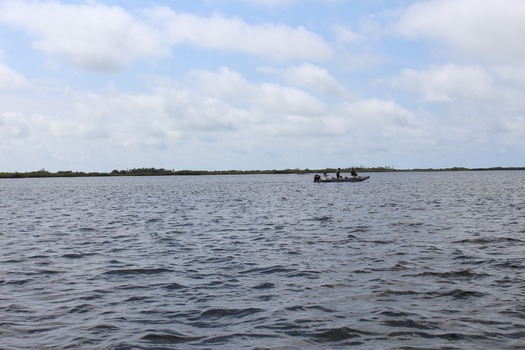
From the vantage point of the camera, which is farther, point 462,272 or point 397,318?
point 462,272

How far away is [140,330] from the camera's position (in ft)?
35.9

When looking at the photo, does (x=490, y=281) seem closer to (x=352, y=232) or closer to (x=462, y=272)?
(x=462, y=272)

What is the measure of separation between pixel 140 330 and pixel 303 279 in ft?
20.3

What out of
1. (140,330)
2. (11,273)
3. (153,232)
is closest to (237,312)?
(140,330)

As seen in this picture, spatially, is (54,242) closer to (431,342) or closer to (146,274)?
(146,274)

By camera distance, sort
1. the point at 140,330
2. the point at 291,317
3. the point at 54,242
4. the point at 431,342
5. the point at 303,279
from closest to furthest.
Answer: the point at 431,342, the point at 140,330, the point at 291,317, the point at 303,279, the point at 54,242

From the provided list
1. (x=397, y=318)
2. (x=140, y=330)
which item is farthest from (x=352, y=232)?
(x=140, y=330)

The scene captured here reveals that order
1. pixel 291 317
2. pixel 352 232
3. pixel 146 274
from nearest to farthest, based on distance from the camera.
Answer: pixel 291 317, pixel 146 274, pixel 352 232

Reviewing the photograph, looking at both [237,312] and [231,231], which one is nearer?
[237,312]

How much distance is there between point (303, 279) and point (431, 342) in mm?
6109

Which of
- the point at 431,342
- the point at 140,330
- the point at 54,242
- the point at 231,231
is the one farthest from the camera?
the point at 231,231

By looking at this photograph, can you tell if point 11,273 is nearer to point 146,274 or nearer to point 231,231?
point 146,274

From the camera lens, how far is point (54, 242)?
24828mm

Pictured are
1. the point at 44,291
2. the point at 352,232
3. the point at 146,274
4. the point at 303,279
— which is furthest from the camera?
the point at 352,232
